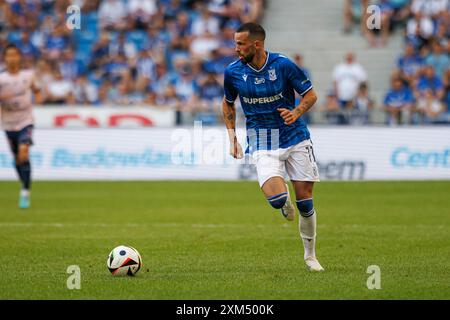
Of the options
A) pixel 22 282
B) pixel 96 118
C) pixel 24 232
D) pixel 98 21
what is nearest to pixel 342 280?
pixel 22 282

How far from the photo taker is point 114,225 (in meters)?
14.9

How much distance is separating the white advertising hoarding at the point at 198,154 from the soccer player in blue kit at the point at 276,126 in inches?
496

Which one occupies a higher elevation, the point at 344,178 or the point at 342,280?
the point at 342,280

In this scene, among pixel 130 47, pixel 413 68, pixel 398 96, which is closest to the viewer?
pixel 398 96

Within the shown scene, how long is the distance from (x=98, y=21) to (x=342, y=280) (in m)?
22.6

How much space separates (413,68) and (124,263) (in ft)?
60.3

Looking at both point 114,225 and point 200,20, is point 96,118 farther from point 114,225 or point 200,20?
point 114,225

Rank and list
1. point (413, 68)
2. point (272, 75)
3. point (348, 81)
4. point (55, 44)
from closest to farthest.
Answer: point (272, 75) < point (348, 81) < point (413, 68) < point (55, 44)

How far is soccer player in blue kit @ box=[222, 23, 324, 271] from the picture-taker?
10000 mm

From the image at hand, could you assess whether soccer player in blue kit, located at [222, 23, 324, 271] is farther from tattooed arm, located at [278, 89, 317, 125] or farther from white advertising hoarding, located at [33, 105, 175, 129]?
white advertising hoarding, located at [33, 105, 175, 129]

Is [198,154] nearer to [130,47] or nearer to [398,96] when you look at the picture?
[398,96]

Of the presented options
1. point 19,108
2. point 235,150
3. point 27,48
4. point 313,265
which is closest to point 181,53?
point 27,48

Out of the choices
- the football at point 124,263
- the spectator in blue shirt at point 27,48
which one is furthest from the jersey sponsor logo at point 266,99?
the spectator in blue shirt at point 27,48

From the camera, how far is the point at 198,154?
23.5 m
